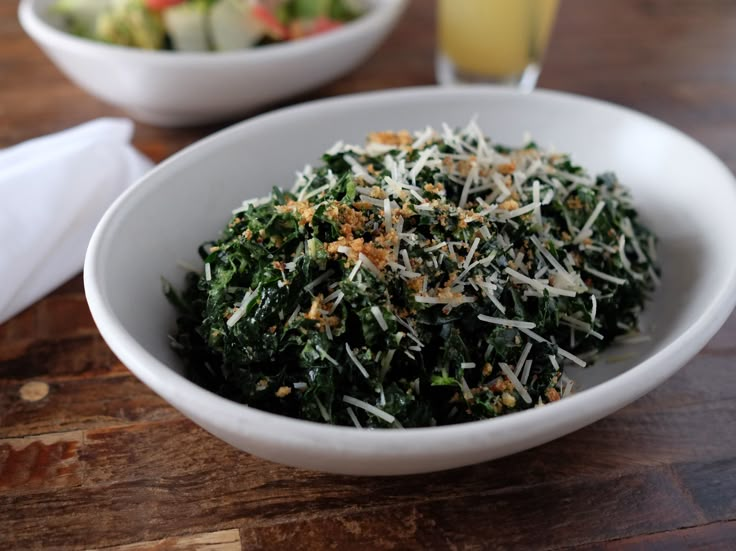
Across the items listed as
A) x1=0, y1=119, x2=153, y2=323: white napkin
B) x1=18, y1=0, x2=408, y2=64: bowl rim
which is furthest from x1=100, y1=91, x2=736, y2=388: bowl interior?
x1=18, y1=0, x2=408, y2=64: bowl rim

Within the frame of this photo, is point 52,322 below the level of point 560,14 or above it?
below

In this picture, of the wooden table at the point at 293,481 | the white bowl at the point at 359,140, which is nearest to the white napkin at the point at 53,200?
the wooden table at the point at 293,481

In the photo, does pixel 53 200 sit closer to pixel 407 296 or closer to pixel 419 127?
pixel 419 127

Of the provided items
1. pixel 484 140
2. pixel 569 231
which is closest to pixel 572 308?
pixel 569 231

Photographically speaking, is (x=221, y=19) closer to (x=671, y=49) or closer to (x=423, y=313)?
(x=423, y=313)

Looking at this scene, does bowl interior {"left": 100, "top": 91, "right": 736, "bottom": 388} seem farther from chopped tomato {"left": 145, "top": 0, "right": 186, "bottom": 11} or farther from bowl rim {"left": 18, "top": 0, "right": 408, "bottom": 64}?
chopped tomato {"left": 145, "top": 0, "right": 186, "bottom": 11}

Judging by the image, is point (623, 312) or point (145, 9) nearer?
point (623, 312)

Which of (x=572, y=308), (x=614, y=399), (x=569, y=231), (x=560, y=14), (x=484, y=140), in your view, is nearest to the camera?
(x=614, y=399)
